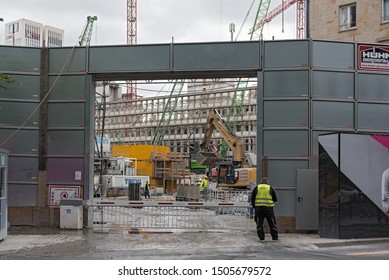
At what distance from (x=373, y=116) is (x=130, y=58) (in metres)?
7.87

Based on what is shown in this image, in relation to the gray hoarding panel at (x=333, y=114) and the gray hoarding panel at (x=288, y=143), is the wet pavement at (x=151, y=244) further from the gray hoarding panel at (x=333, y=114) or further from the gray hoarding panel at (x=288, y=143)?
the gray hoarding panel at (x=333, y=114)

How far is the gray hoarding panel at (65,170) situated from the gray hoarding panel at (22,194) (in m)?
0.64

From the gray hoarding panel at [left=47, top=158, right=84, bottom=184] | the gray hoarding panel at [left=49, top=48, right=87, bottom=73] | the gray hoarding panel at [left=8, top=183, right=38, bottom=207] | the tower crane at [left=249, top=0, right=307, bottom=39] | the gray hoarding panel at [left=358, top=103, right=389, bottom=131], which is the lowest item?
the gray hoarding panel at [left=8, top=183, right=38, bottom=207]

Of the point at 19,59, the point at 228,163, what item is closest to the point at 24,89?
the point at 19,59

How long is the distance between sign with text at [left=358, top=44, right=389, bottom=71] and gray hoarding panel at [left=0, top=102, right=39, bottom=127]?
10.4 m

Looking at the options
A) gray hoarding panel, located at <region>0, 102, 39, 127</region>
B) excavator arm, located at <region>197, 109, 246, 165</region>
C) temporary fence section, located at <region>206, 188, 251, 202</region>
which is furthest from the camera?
excavator arm, located at <region>197, 109, 246, 165</region>

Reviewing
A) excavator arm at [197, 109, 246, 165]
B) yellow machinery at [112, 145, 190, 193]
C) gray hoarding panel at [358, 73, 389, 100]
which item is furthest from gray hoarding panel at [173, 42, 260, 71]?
yellow machinery at [112, 145, 190, 193]

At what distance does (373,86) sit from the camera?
16.6 metres

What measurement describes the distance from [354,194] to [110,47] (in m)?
8.78

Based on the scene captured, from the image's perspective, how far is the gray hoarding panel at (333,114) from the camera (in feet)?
53.4

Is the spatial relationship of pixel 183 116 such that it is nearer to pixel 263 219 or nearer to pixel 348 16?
pixel 348 16

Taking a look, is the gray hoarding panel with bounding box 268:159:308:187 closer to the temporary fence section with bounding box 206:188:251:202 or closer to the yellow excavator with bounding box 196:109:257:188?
the temporary fence section with bounding box 206:188:251:202

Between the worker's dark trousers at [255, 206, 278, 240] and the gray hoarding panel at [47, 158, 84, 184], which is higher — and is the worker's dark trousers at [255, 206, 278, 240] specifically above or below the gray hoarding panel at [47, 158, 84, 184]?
below

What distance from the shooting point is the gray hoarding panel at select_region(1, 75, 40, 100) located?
56.3 feet
